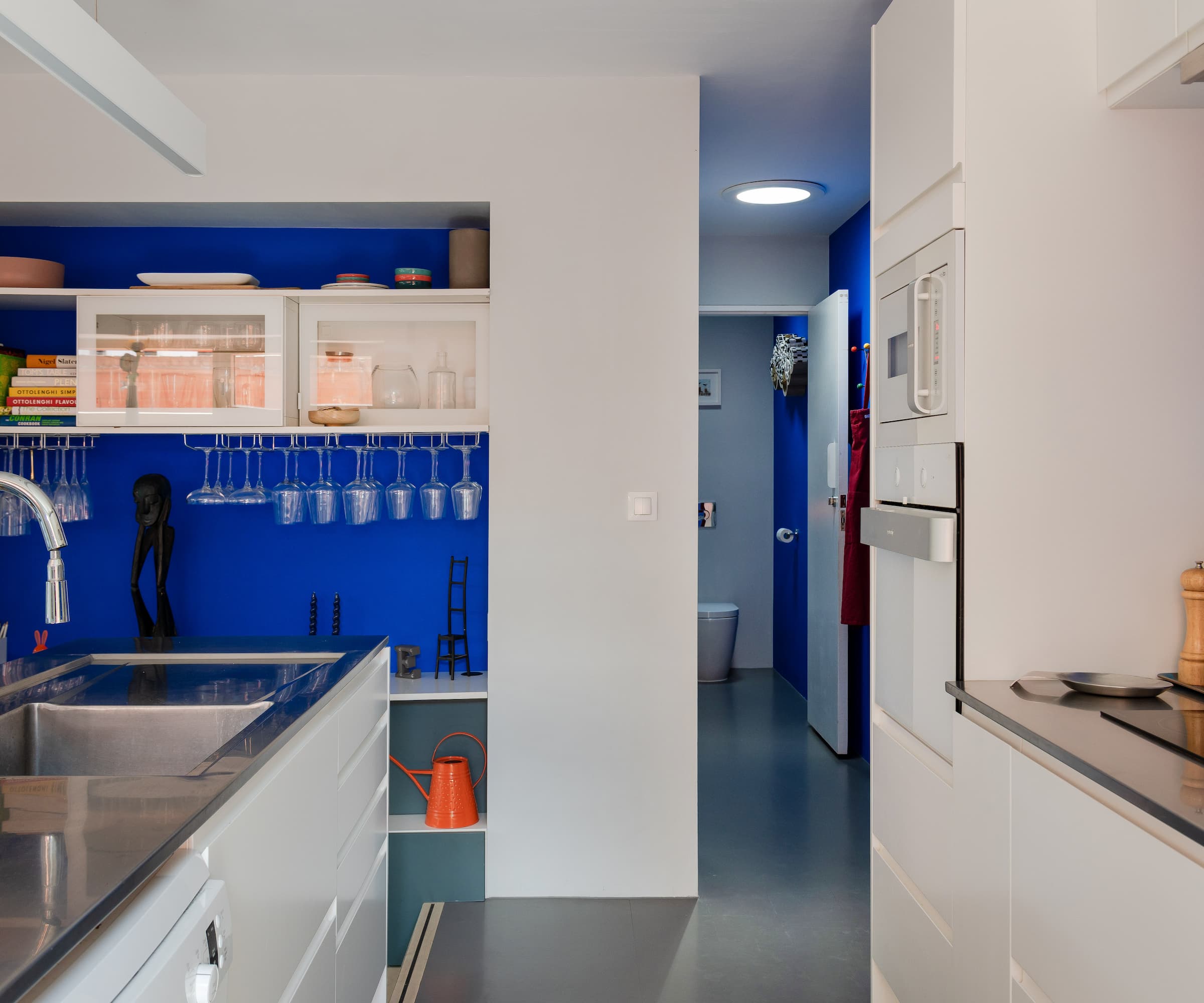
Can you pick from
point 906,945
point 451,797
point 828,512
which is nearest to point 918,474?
point 906,945

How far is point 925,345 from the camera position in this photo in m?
2.00

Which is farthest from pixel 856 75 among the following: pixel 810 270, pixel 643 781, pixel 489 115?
pixel 643 781

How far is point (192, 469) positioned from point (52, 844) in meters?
2.64

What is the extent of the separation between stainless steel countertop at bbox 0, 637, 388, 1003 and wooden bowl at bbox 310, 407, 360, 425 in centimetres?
103

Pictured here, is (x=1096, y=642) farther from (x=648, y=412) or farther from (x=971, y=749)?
(x=648, y=412)

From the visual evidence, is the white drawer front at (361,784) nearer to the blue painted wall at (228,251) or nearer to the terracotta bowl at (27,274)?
the blue painted wall at (228,251)

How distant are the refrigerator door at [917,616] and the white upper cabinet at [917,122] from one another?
619 mm

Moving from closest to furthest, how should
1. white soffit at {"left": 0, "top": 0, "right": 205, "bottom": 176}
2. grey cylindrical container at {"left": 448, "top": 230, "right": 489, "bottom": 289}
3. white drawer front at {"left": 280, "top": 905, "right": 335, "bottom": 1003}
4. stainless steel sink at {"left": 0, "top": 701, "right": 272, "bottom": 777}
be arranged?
white soffit at {"left": 0, "top": 0, "right": 205, "bottom": 176}, white drawer front at {"left": 280, "top": 905, "right": 335, "bottom": 1003}, stainless steel sink at {"left": 0, "top": 701, "right": 272, "bottom": 777}, grey cylindrical container at {"left": 448, "top": 230, "right": 489, "bottom": 289}

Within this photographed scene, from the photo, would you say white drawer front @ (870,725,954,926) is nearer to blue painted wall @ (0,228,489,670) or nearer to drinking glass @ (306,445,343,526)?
blue painted wall @ (0,228,489,670)

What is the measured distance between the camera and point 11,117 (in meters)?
3.04


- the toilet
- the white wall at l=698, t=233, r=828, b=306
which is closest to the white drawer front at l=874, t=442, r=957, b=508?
the white wall at l=698, t=233, r=828, b=306

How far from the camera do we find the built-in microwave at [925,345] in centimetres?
187

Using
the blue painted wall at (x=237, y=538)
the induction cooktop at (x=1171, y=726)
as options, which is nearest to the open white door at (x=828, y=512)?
the blue painted wall at (x=237, y=538)

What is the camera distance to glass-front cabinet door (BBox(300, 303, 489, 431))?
10.3 ft
